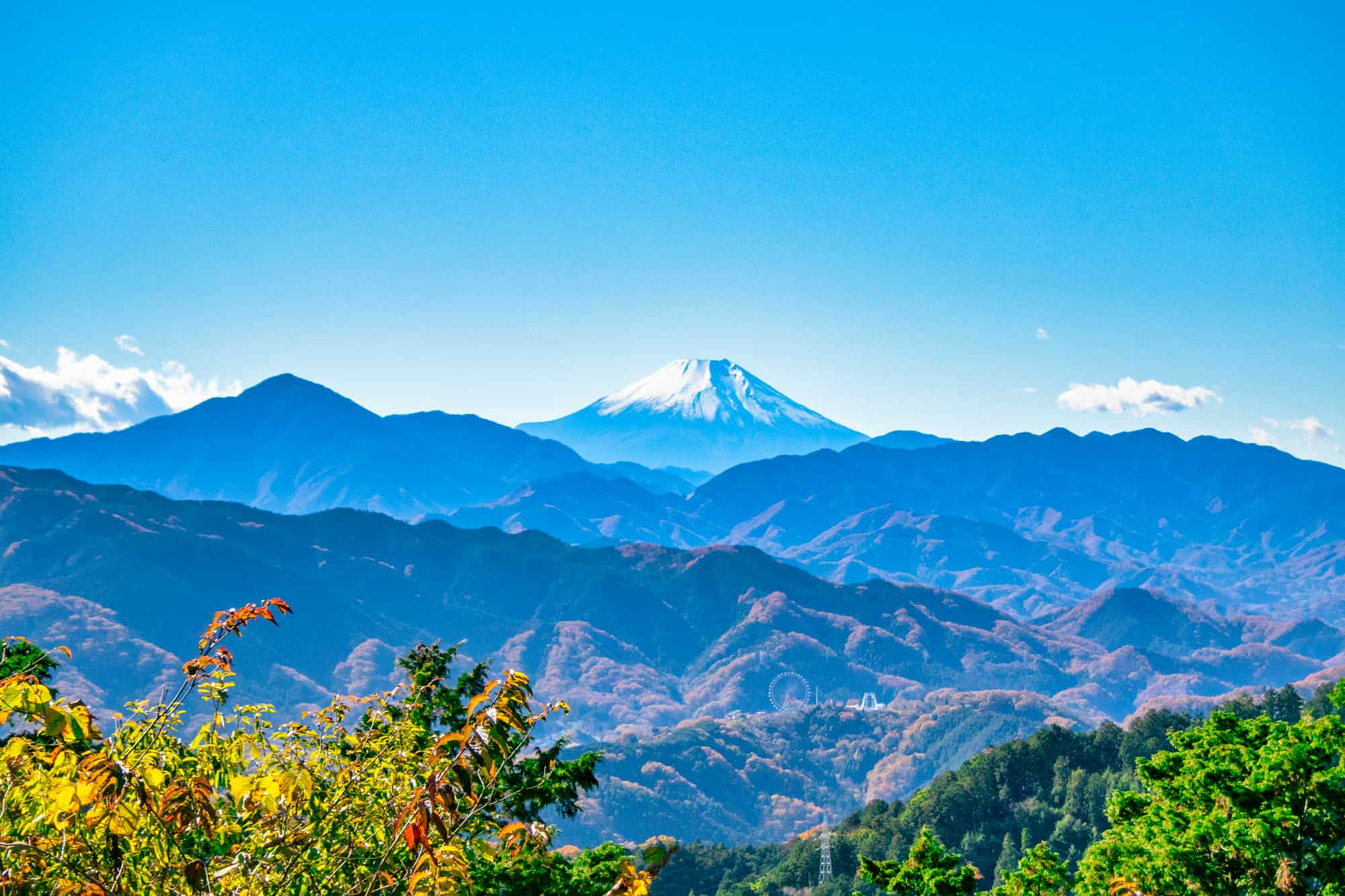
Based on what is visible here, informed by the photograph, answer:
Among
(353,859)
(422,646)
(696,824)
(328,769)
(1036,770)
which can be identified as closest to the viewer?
(353,859)

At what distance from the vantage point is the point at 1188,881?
1519 cm

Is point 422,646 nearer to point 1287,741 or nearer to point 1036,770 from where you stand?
point 1287,741

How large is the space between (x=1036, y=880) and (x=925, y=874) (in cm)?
409

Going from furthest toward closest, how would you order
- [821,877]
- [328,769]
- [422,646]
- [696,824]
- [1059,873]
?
[696,824] < [821,877] < [422,646] < [1059,873] < [328,769]

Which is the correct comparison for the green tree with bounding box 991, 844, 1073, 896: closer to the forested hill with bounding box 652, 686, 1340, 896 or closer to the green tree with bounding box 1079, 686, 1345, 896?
the green tree with bounding box 1079, 686, 1345, 896

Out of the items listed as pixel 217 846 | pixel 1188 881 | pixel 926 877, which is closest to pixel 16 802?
pixel 217 846

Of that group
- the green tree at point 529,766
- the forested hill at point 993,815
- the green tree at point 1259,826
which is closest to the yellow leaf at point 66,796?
the green tree at point 529,766

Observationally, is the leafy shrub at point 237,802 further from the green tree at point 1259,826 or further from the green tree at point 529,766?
the green tree at point 1259,826

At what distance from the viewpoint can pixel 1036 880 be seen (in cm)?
1905

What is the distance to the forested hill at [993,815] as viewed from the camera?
79500mm

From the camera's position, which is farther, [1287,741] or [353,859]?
[1287,741]

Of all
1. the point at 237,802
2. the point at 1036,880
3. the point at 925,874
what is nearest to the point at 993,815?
the point at 1036,880

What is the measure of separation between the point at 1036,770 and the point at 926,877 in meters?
89.0

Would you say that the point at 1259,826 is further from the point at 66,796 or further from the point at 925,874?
the point at 66,796
